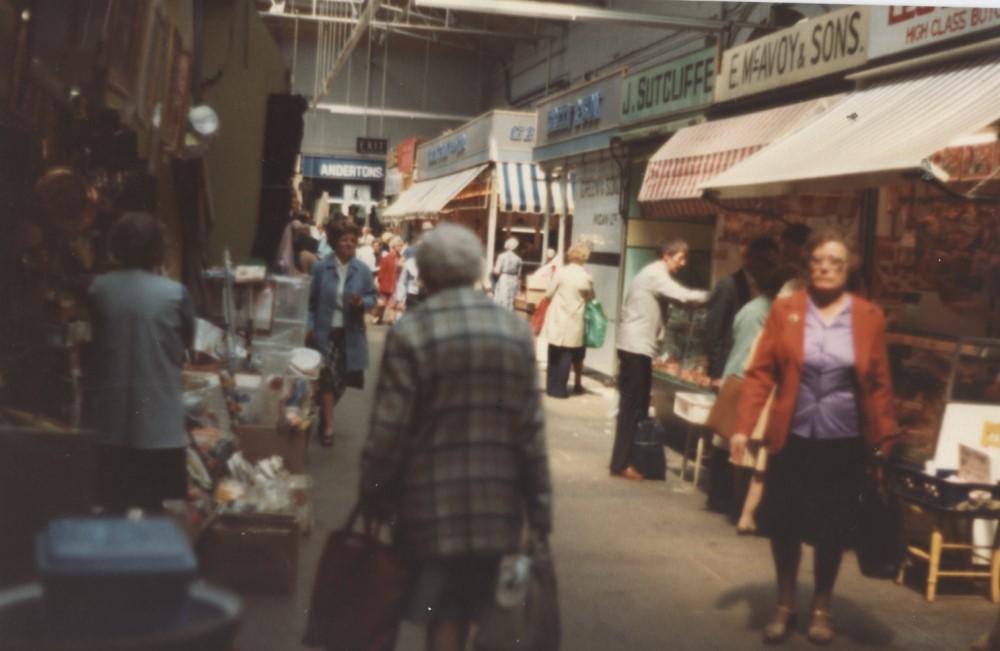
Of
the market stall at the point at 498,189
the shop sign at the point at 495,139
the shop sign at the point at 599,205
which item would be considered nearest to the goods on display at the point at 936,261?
the shop sign at the point at 599,205

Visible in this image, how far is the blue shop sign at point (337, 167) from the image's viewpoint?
2998 centimetres

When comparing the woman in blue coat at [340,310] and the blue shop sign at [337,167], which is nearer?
the woman in blue coat at [340,310]

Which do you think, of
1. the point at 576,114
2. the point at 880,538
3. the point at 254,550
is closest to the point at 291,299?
the point at 254,550

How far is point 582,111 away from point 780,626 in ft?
38.9

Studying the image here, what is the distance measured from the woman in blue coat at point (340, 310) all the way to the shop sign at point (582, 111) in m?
6.52

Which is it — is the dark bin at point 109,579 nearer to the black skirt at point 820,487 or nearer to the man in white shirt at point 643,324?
the black skirt at point 820,487

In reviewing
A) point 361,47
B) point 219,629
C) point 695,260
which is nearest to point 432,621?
point 219,629

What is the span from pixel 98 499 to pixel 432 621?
1722 mm

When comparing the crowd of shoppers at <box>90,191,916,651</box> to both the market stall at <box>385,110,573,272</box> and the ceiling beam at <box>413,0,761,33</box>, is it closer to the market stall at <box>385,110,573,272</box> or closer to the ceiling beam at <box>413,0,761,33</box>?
the ceiling beam at <box>413,0,761,33</box>

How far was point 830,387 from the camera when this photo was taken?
16.7ft

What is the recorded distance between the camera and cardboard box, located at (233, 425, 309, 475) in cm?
670

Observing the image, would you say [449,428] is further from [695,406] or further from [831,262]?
[695,406]

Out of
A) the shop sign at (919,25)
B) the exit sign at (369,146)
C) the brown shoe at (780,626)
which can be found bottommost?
the brown shoe at (780,626)

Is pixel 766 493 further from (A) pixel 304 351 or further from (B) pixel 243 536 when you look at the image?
(A) pixel 304 351
